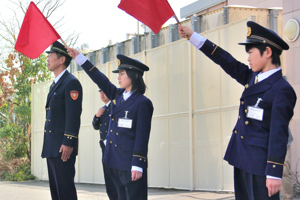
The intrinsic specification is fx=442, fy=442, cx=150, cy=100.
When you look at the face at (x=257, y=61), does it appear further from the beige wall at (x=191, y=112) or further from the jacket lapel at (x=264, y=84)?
the beige wall at (x=191, y=112)

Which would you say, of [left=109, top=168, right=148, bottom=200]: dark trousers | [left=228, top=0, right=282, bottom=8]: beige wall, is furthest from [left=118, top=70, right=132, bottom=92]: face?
[left=228, top=0, right=282, bottom=8]: beige wall

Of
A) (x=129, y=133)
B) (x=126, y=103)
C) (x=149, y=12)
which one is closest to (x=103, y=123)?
(x=126, y=103)

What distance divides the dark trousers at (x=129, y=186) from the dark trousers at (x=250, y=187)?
1.18m

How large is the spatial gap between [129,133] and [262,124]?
152cm

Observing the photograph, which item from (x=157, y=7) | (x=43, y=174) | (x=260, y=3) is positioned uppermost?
(x=260, y=3)

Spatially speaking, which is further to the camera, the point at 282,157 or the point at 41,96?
the point at 41,96

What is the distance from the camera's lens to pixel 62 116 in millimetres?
5020

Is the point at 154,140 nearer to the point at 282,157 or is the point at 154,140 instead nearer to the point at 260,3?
the point at 260,3

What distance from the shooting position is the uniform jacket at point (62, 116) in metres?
4.87

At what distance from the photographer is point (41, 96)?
53.0 feet

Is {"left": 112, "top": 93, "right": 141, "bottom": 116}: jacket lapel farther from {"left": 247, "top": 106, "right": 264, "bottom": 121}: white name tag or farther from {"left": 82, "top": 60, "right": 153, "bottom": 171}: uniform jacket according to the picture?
{"left": 247, "top": 106, "right": 264, "bottom": 121}: white name tag

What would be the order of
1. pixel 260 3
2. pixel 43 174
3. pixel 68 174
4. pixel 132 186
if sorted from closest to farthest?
1. pixel 132 186
2. pixel 68 174
3. pixel 260 3
4. pixel 43 174

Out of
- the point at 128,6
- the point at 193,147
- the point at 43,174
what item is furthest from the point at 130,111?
the point at 43,174

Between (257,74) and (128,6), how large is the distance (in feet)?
5.24
